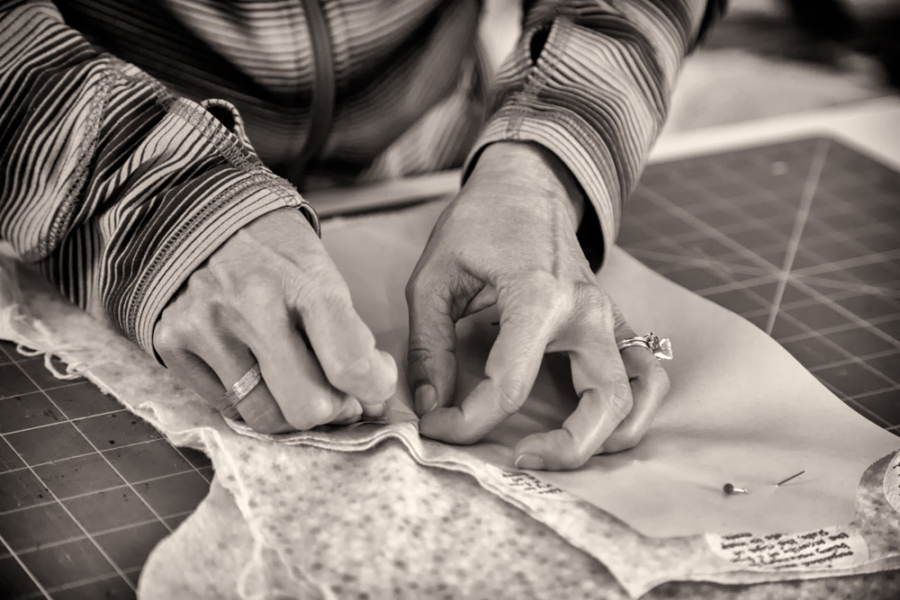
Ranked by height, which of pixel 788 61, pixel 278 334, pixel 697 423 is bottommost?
pixel 788 61

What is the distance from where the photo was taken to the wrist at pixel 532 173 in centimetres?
75

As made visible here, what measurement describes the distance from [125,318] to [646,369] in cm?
37

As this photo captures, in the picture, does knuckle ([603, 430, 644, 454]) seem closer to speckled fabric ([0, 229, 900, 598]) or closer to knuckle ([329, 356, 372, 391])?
speckled fabric ([0, 229, 900, 598])

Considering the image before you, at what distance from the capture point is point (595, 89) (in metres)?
0.81

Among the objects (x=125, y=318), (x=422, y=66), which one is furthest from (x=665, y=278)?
(x=125, y=318)

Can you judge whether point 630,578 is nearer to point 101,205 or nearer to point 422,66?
point 101,205

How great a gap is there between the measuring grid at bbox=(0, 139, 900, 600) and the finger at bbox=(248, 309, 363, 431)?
8 centimetres

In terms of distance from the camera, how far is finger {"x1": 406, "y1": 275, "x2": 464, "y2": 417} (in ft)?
2.18

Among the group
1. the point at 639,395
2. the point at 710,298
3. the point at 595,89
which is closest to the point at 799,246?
the point at 710,298

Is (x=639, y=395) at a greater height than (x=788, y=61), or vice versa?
(x=639, y=395)

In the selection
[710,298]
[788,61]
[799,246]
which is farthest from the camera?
[788,61]

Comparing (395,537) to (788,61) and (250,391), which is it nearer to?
(250,391)

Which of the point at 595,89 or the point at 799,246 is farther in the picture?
the point at 799,246

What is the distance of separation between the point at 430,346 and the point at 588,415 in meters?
0.13
